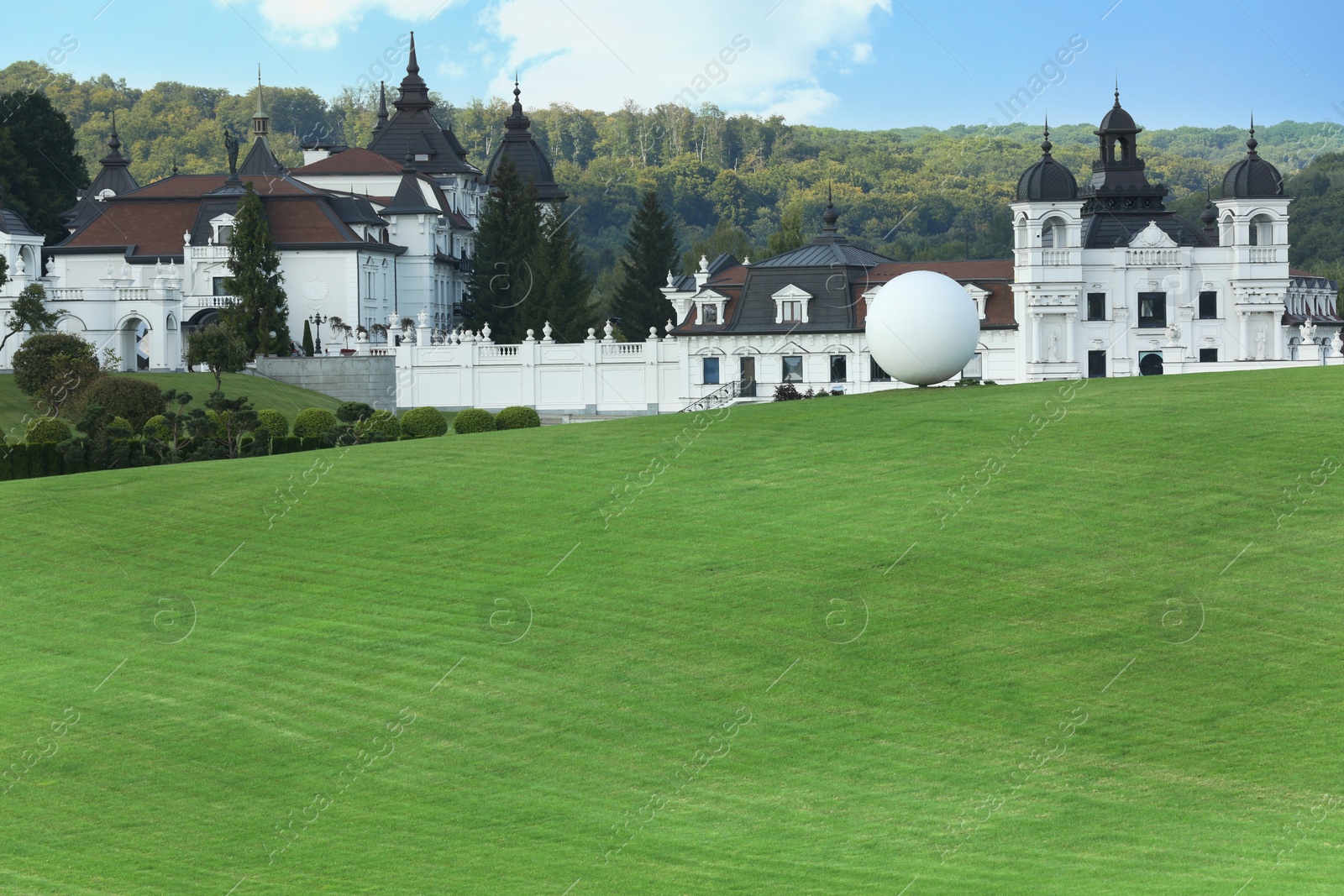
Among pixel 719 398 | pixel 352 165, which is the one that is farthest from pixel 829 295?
pixel 352 165

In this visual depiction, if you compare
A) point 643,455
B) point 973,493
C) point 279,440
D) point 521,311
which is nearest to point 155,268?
point 521,311

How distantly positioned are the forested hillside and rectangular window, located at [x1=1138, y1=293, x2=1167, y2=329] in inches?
1539

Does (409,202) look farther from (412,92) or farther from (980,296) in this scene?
(980,296)

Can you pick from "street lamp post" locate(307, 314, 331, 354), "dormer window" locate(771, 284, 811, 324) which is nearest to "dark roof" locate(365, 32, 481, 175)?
"street lamp post" locate(307, 314, 331, 354)

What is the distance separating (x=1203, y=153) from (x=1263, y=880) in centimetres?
18521

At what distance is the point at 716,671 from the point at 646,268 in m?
89.8

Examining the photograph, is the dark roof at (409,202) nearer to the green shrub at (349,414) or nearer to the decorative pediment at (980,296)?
the decorative pediment at (980,296)

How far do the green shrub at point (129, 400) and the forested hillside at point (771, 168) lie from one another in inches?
2543

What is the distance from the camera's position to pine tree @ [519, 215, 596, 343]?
10006 centimetres

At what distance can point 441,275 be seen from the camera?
11906cm

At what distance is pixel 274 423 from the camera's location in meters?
57.5

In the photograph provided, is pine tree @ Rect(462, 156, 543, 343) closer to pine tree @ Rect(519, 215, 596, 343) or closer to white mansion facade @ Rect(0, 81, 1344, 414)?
pine tree @ Rect(519, 215, 596, 343)

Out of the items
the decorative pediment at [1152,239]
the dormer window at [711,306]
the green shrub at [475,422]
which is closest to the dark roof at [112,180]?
the dormer window at [711,306]

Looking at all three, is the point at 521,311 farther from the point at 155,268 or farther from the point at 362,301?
the point at 155,268
